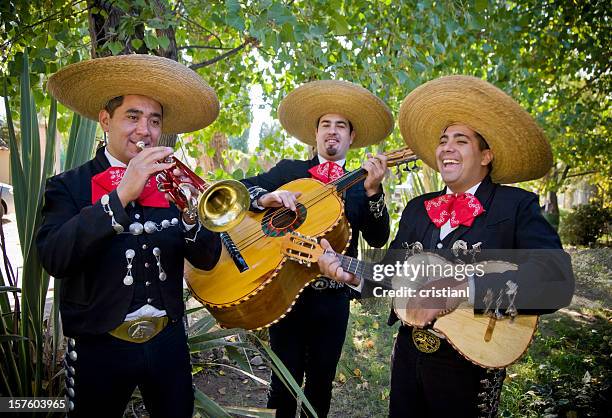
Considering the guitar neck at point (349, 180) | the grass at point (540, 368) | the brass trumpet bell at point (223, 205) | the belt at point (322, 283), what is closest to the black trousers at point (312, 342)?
the belt at point (322, 283)

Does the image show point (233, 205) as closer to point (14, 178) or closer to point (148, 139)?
point (148, 139)

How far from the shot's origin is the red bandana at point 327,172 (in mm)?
3123

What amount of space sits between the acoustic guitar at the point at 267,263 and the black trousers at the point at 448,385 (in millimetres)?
752

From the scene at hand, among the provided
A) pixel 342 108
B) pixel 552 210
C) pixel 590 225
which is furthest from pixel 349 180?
pixel 552 210

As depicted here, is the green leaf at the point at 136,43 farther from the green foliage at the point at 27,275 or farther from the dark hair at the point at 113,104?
the dark hair at the point at 113,104

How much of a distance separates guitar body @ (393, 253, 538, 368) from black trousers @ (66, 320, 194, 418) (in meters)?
1.16

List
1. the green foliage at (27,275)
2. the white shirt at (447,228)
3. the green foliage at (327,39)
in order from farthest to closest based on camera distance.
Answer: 1. the green foliage at (327,39)
2. the green foliage at (27,275)
3. the white shirt at (447,228)

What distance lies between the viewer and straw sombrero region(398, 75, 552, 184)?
2.17 m

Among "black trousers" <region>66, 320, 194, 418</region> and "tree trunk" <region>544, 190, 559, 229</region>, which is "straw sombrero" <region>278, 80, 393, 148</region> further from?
"tree trunk" <region>544, 190, 559, 229</region>

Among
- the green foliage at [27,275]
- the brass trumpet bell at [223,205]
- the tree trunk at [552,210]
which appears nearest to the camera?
the brass trumpet bell at [223,205]

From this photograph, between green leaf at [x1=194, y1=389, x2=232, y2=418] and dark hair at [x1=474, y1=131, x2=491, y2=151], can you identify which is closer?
dark hair at [x1=474, y1=131, x2=491, y2=151]

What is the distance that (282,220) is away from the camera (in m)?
2.86

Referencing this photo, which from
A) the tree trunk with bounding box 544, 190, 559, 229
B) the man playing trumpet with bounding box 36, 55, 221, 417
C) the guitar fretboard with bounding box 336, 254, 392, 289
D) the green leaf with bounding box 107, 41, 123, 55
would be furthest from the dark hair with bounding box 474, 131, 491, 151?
the tree trunk with bounding box 544, 190, 559, 229

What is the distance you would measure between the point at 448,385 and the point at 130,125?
5.99 feet
